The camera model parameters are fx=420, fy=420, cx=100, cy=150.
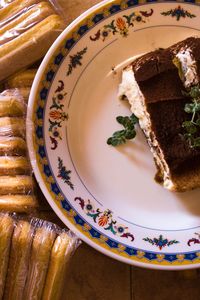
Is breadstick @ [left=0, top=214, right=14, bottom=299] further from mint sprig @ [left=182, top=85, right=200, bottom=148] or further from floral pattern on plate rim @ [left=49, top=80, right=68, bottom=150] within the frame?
mint sprig @ [left=182, top=85, right=200, bottom=148]

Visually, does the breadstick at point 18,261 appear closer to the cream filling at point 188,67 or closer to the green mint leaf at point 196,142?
the green mint leaf at point 196,142

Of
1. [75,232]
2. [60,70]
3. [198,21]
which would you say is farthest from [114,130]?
[198,21]

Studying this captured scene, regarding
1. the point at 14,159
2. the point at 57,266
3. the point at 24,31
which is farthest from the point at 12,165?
the point at 24,31

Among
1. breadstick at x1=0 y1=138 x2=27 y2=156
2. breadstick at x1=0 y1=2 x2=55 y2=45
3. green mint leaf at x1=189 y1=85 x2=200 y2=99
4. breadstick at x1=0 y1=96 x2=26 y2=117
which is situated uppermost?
breadstick at x1=0 y1=2 x2=55 y2=45

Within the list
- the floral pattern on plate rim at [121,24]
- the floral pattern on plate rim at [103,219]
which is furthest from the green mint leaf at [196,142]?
the floral pattern on plate rim at [121,24]

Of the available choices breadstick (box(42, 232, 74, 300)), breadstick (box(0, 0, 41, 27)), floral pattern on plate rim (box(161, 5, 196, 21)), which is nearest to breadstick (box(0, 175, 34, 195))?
breadstick (box(42, 232, 74, 300))

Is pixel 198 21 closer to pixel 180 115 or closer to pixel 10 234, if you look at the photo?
pixel 180 115

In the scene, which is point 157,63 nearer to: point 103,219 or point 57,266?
point 103,219
